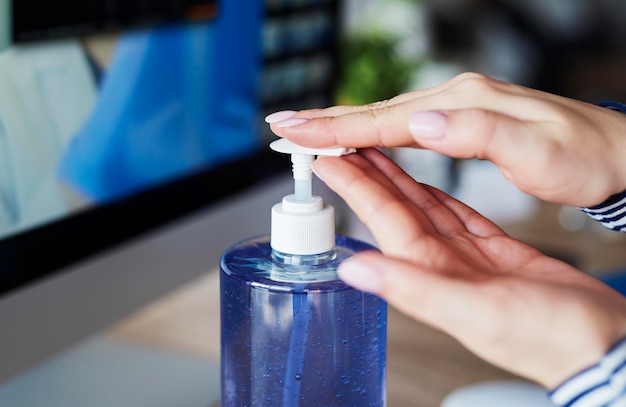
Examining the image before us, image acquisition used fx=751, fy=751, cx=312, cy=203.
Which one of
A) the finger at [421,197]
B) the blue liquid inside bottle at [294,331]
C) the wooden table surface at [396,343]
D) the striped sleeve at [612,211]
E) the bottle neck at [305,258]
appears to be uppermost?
the finger at [421,197]

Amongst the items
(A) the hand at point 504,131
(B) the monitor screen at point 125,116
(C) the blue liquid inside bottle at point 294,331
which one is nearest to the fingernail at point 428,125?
(A) the hand at point 504,131

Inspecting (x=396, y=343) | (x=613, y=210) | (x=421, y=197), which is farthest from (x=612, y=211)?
(x=396, y=343)

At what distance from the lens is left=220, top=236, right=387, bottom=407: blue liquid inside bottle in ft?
1.37

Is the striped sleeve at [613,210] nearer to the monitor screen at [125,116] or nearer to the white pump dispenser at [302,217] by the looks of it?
the white pump dispenser at [302,217]

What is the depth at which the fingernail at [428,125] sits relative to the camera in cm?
36

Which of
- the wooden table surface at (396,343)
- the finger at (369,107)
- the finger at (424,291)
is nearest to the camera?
the finger at (424,291)

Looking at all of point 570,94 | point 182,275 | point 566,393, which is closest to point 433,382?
point 182,275

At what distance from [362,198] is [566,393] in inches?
4.9

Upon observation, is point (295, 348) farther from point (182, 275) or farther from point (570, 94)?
point (570, 94)

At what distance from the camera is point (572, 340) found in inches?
12.3

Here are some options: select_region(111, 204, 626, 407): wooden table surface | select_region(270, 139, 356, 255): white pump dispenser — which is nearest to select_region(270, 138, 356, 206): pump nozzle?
select_region(270, 139, 356, 255): white pump dispenser

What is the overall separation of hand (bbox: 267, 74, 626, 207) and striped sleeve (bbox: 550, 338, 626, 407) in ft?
0.32

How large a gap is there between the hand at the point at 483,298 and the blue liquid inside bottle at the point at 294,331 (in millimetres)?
79

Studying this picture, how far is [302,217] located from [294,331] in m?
0.07
